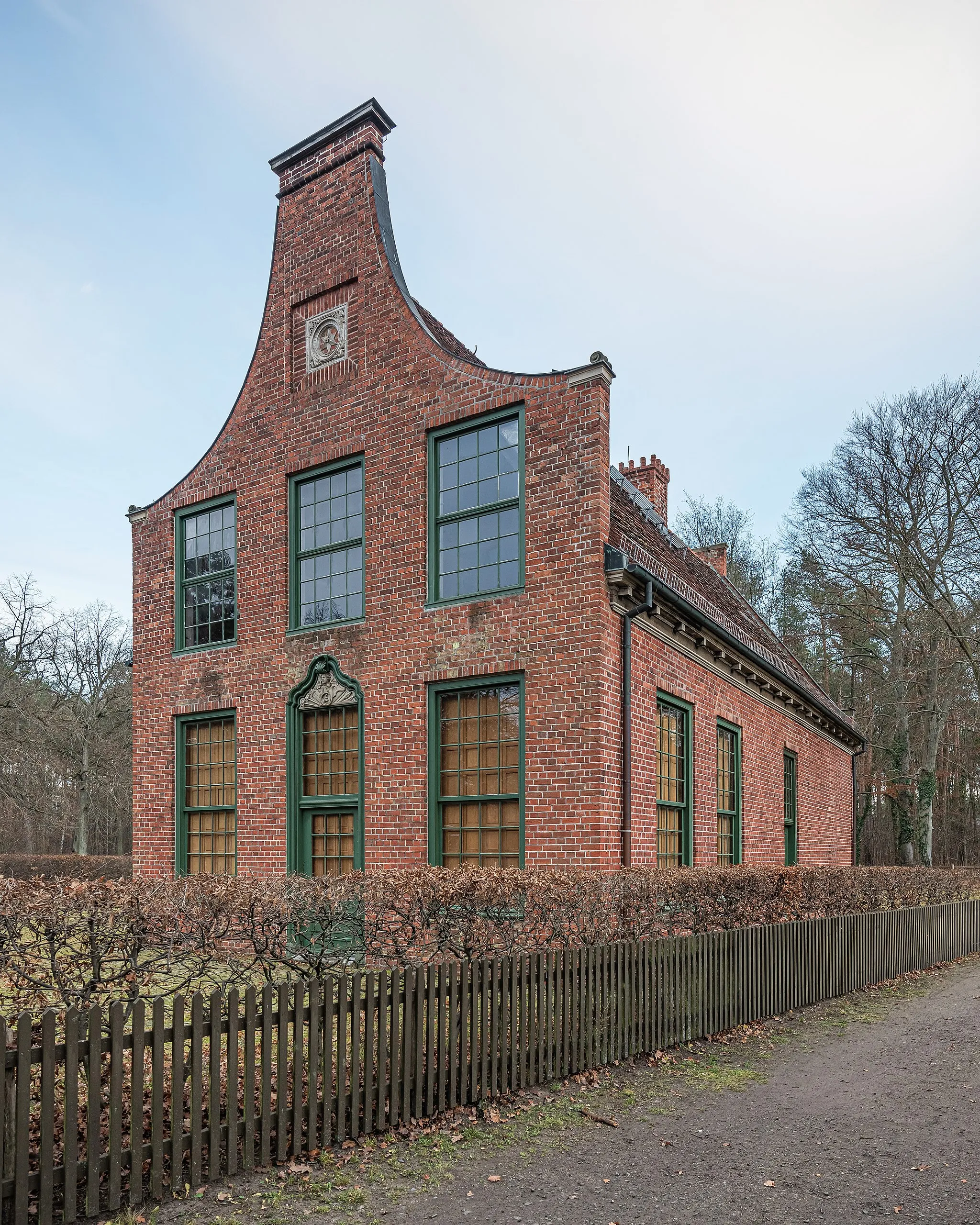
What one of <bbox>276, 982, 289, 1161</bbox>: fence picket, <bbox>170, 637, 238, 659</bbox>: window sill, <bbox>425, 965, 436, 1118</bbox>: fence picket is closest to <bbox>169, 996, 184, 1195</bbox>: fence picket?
<bbox>276, 982, 289, 1161</bbox>: fence picket

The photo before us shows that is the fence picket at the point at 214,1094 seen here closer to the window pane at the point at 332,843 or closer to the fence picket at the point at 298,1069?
the fence picket at the point at 298,1069

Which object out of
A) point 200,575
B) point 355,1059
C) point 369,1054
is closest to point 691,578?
point 200,575

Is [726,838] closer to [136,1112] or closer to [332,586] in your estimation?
[332,586]

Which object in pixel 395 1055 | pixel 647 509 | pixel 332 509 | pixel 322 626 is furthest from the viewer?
pixel 647 509

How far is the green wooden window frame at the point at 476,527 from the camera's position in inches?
448

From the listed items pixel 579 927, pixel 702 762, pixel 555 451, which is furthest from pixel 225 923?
pixel 702 762

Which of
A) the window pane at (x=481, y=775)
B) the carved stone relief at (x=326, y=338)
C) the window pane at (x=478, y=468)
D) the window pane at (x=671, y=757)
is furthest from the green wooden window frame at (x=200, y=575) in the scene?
the window pane at (x=671, y=757)

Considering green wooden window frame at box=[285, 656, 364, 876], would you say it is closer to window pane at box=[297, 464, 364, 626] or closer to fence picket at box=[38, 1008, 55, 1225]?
window pane at box=[297, 464, 364, 626]

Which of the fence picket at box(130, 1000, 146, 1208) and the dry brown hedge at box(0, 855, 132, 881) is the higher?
the fence picket at box(130, 1000, 146, 1208)

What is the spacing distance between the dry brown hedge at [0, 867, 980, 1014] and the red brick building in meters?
1.34

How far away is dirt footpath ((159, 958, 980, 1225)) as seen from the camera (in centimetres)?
510

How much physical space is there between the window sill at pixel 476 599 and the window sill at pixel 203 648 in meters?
3.77

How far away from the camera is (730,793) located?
15.4 m

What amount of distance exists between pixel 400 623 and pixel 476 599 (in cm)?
122
